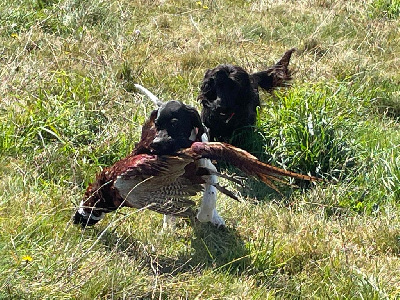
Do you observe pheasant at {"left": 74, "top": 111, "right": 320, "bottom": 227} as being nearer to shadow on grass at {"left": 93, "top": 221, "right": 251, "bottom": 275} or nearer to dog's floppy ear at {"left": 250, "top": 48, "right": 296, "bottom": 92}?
shadow on grass at {"left": 93, "top": 221, "right": 251, "bottom": 275}

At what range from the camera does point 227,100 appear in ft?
18.0

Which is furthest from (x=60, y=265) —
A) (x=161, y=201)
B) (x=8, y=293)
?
(x=161, y=201)

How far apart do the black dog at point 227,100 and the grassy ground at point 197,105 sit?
0.64 ft

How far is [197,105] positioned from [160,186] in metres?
2.47

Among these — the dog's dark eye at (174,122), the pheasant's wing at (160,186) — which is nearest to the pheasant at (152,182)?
the pheasant's wing at (160,186)

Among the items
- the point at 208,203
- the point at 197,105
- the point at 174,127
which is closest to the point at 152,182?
the point at 174,127

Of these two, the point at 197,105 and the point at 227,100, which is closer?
the point at 227,100

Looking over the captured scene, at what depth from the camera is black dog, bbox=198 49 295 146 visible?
215 inches

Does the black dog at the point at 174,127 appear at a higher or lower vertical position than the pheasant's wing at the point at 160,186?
higher

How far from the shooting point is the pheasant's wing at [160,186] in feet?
12.4

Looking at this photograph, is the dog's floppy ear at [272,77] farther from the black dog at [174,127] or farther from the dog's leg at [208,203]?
the black dog at [174,127]

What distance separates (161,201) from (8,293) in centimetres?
104

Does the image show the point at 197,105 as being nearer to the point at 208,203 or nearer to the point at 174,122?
the point at 208,203

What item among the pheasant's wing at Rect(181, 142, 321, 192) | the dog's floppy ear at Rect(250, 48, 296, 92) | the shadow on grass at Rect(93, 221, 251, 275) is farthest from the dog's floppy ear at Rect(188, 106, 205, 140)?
the dog's floppy ear at Rect(250, 48, 296, 92)
